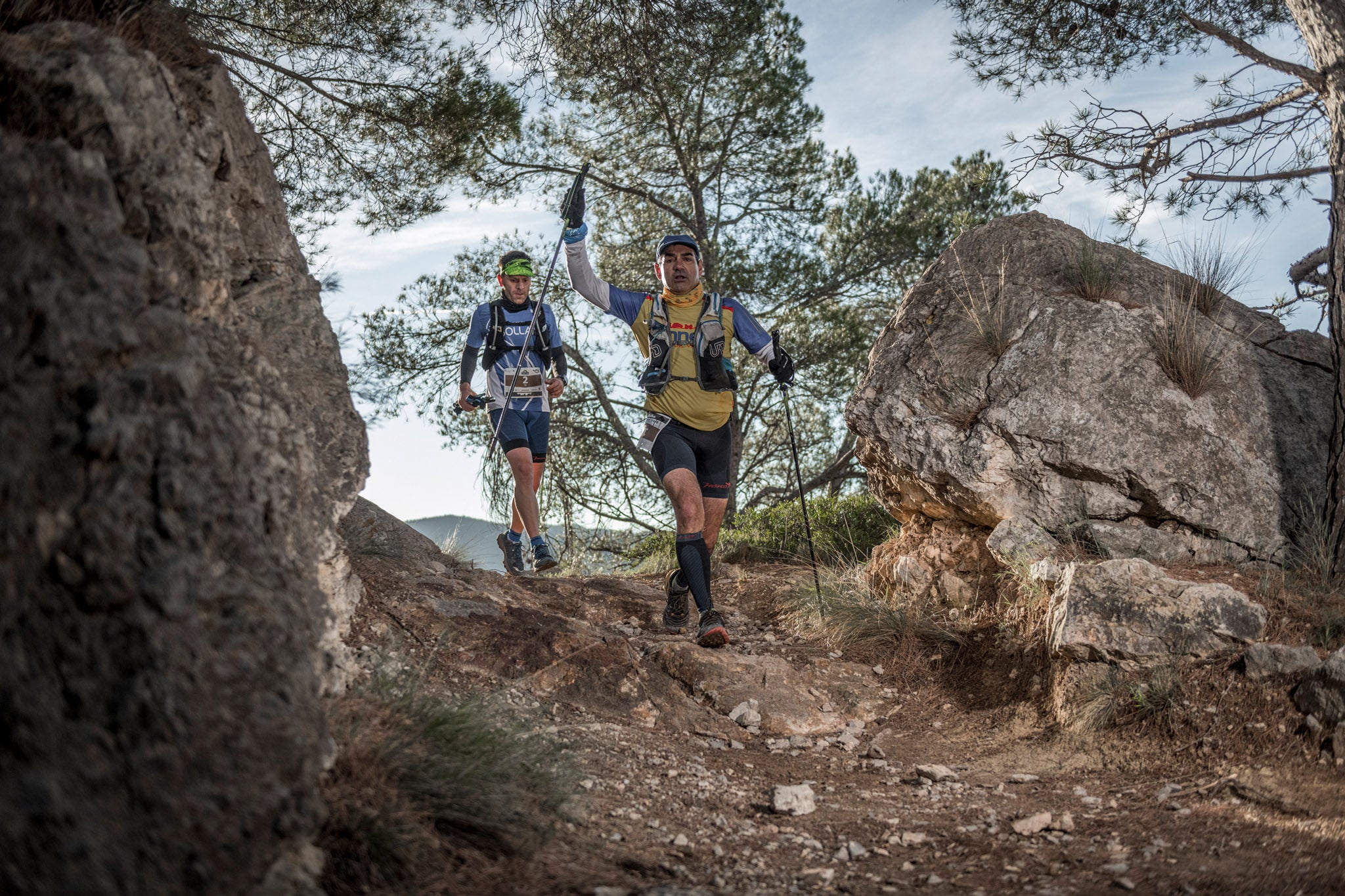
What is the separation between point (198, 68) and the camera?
4.12 metres

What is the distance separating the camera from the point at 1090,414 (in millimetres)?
5902

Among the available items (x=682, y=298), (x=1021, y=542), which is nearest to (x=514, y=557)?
(x=682, y=298)


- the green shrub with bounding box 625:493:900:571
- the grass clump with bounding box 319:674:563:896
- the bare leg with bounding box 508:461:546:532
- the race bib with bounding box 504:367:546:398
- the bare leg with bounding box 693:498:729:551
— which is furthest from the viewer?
the green shrub with bounding box 625:493:900:571

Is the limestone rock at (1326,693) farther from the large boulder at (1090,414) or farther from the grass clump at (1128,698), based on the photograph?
the large boulder at (1090,414)

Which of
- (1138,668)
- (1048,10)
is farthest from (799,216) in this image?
(1138,668)

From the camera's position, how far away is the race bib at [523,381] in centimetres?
745

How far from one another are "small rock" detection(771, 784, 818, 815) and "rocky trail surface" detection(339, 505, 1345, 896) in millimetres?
11

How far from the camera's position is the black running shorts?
5.88m

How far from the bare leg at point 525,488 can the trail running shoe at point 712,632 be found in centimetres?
223

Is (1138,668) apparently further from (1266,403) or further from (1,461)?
(1,461)

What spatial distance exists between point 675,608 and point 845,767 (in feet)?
6.45

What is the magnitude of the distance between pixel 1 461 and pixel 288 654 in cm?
85

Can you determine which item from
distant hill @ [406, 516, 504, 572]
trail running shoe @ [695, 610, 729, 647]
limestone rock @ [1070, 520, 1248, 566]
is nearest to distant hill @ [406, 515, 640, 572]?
distant hill @ [406, 516, 504, 572]

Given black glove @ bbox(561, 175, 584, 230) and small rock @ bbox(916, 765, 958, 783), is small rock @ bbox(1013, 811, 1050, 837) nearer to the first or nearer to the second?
small rock @ bbox(916, 765, 958, 783)
